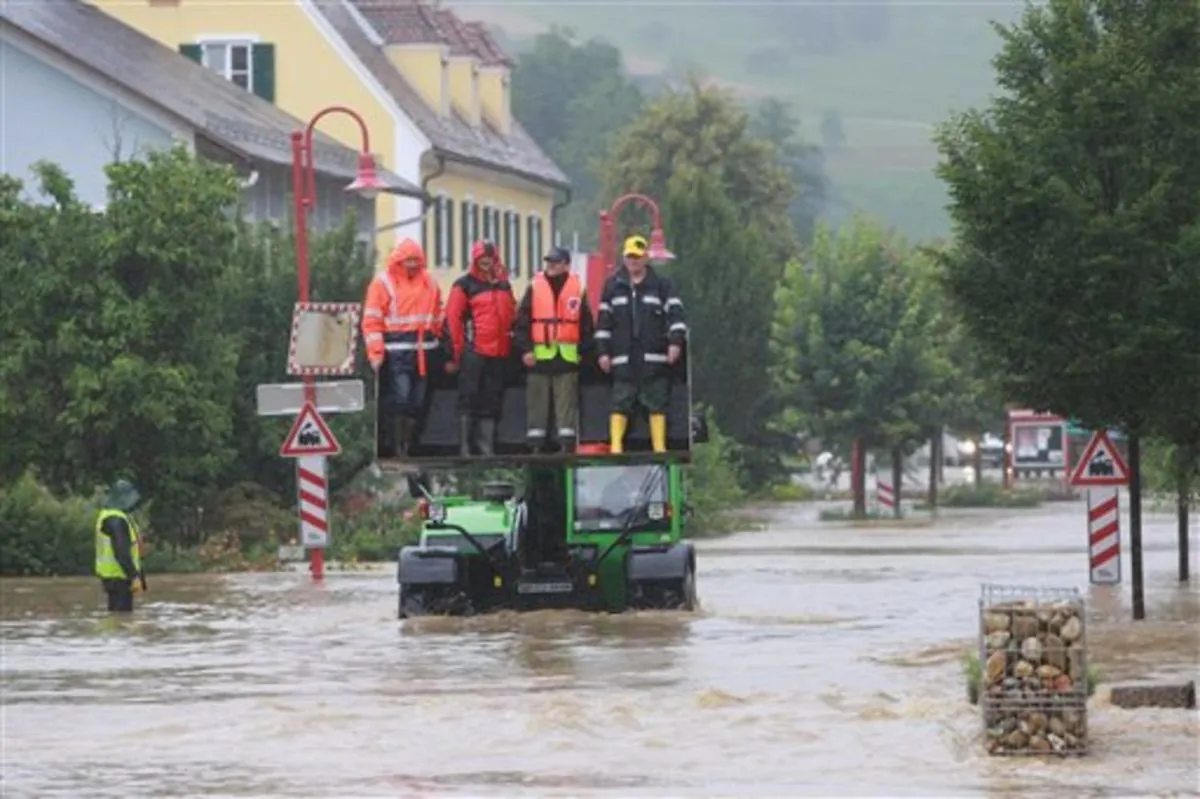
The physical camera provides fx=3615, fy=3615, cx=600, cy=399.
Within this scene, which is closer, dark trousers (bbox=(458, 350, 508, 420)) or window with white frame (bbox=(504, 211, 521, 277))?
dark trousers (bbox=(458, 350, 508, 420))

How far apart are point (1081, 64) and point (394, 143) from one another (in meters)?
44.7

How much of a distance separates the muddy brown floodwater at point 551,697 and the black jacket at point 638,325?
93.1 inches

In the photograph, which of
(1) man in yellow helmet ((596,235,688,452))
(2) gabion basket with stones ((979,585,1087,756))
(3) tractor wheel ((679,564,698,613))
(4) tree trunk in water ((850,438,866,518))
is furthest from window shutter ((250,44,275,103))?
(2) gabion basket with stones ((979,585,1087,756))

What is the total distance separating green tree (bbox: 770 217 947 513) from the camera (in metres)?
78.4

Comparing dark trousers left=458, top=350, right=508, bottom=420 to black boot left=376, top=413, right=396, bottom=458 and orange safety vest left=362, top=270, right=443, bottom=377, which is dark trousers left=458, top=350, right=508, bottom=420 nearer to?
orange safety vest left=362, top=270, right=443, bottom=377

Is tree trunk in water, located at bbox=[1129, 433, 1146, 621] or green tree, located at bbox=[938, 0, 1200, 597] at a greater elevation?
green tree, located at bbox=[938, 0, 1200, 597]

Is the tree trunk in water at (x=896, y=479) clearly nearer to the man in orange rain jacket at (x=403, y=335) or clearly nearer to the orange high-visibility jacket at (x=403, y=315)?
the man in orange rain jacket at (x=403, y=335)

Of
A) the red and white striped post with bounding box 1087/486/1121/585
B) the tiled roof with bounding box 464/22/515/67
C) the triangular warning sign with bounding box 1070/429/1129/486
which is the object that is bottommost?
the red and white striped post with bounding box 1087/486/1121/585

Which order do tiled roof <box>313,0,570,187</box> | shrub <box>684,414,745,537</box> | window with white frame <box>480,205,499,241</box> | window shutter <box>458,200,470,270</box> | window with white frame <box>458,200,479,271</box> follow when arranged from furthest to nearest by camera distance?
window with white frame <box>480,205,499,241</box> → window with white frame <box>458,200,479,271</box> → window shutter <box>458,200,470,270</box> → tiled roof <box>313,0,570,187</box> → shrub <box>684,414,745,537</box>

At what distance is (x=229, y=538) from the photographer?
4953 cm

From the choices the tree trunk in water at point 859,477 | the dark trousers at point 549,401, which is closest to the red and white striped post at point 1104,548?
the dark trousers at point 549,401

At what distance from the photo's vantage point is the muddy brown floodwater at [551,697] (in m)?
19.7

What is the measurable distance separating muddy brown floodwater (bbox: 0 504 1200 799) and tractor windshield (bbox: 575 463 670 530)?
1.00 metres

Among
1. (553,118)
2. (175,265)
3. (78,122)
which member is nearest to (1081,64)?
(175,265)
